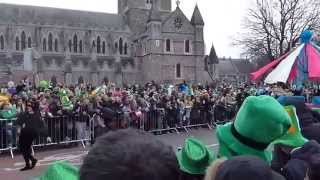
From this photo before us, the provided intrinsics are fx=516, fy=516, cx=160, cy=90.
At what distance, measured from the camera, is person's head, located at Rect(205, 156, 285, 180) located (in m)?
2.19

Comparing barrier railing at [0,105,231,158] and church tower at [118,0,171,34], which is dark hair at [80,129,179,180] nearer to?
barrier railing at [0,105,231,158]

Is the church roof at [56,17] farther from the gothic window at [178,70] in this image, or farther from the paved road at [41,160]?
the paved road at [41,160]

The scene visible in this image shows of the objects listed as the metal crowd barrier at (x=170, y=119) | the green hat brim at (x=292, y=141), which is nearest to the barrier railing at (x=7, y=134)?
the metal crowd barrier at (x=170, y=119)

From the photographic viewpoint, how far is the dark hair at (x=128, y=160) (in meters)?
1.92

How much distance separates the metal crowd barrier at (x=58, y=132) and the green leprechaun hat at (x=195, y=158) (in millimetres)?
12039

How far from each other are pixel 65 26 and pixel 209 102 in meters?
56.7

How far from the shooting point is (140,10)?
259 feet

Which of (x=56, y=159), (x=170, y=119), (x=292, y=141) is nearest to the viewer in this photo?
(x=292, y=141)

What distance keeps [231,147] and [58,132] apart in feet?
43.8

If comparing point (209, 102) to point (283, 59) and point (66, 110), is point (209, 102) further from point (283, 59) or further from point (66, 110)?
point (283, 59)

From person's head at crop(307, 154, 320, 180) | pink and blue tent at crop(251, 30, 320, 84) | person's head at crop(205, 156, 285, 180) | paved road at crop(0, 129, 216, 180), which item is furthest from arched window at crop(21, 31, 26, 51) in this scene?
person's head at crop(205, 156, 285, 180)

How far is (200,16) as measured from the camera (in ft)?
250

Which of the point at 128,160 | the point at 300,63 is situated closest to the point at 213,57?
the point at 300,63

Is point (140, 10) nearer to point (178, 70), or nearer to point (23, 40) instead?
point (178, 70)
